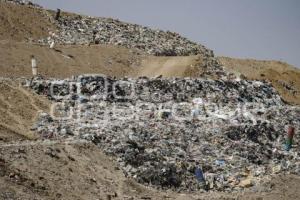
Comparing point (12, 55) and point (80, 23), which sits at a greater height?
point (80, 23)

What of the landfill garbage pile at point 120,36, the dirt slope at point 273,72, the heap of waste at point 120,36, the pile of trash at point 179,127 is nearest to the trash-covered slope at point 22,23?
the landfill garbage pile at point 120,36

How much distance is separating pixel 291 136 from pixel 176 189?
6.53 metres

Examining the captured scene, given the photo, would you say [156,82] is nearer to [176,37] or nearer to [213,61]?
[213,61]

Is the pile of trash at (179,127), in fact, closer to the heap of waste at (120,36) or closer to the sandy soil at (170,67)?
the sandy soil at (170,67)

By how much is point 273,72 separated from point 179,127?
64.6 feet

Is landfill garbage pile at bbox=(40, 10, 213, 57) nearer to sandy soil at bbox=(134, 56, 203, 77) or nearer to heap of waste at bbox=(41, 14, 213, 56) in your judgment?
heap of waste at bbox=(41, 14, 213, 56)

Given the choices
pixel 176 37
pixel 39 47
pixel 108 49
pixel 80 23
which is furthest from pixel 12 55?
pixel 176 37

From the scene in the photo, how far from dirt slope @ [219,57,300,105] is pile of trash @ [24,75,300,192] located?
8978 millimetres

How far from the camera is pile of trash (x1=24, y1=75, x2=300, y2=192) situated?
16328mm

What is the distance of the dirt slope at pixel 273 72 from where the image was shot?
34.3 m

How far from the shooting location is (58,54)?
2825 cm

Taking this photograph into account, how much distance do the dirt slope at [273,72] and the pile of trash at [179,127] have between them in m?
8.98

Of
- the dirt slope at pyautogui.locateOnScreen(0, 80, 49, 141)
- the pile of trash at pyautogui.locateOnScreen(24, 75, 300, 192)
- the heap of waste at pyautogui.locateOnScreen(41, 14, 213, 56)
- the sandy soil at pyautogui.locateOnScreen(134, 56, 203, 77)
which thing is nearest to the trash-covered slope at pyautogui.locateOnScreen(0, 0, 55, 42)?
the heap of waste at pyautogui.locateOnScreen(41, 14, 213, 56)

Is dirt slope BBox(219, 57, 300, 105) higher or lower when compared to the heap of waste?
lower
